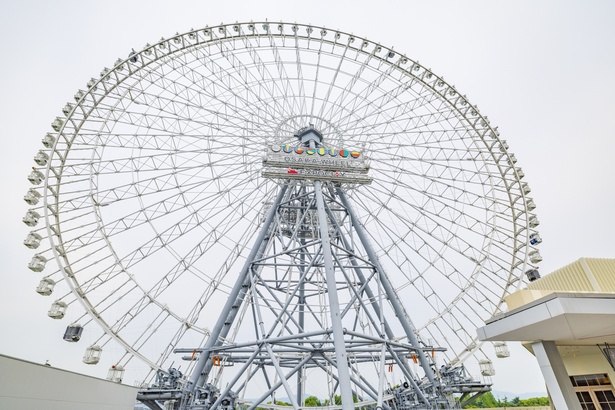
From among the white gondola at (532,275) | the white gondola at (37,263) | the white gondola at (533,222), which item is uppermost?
the white gondola at (533,222)

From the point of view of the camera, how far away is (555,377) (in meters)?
11.6

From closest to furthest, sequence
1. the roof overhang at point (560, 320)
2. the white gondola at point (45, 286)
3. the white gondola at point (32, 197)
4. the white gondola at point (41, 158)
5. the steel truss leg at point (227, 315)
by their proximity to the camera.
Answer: the roof overhang at point (560, 320), the steel truss leg at point (227, 315), the white gondola at point (45, 286), the white gondola at point (32, 197), the white gondola at point (41, 158)

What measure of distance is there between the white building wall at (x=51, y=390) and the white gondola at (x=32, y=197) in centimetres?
875

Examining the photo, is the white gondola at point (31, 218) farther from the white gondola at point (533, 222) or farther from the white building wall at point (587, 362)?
the white gondola at point (533, 222)

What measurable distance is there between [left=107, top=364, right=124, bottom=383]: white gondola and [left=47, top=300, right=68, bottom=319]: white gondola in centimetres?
333

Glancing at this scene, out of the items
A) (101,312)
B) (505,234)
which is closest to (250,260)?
(101,312)

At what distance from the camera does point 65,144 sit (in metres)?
16.8

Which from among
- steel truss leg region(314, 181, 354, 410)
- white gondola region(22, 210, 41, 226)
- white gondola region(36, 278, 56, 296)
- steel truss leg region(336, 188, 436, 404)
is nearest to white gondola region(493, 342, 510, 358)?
steel truss leg region(336, 188, 436, 404)

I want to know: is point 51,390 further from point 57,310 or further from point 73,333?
point 57,310

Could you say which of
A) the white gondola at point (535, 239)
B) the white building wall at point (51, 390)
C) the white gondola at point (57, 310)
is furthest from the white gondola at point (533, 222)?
the white gondola at point (57, 310)

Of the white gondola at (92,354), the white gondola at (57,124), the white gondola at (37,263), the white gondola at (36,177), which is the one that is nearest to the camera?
the white gondola at (92,354)

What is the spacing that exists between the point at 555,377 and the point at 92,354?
1753 cm

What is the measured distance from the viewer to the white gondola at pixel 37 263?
1505 centimetres

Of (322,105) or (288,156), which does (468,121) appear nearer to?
(322,105)
